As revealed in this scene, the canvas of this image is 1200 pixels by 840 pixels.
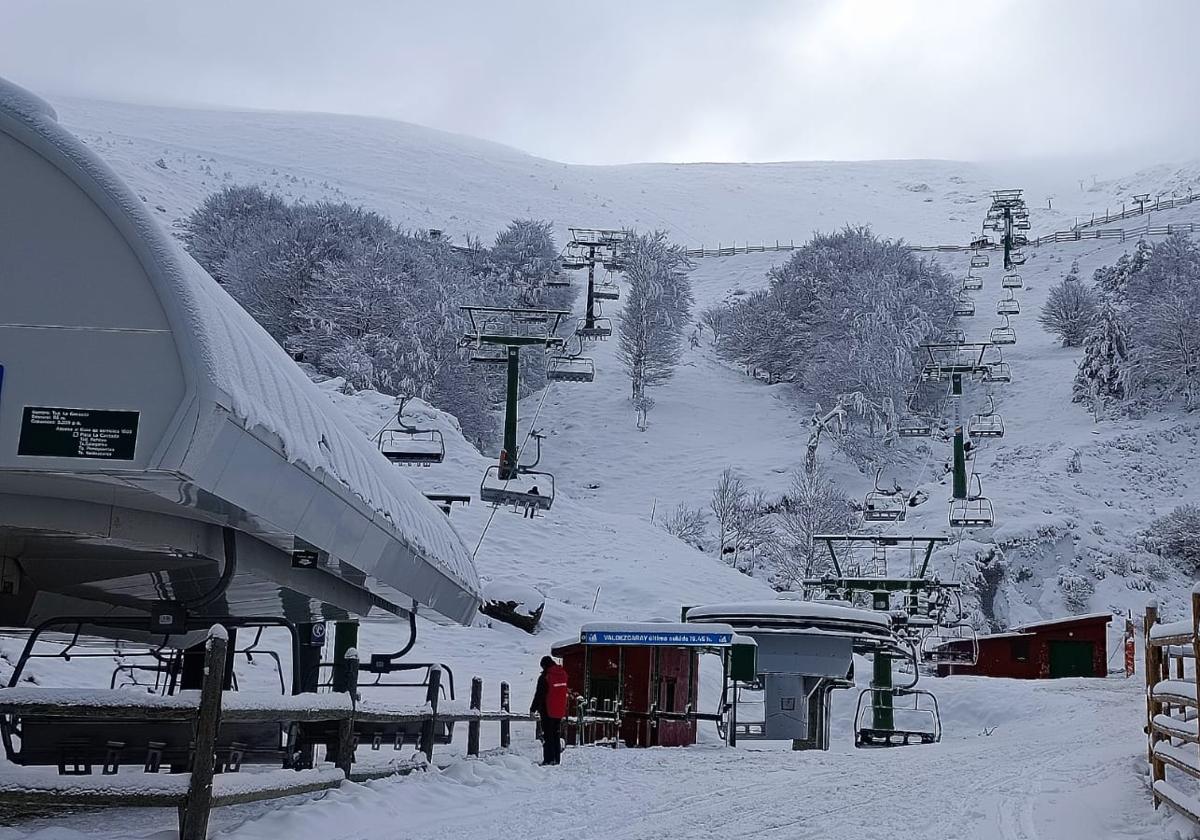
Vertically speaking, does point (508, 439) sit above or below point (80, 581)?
above

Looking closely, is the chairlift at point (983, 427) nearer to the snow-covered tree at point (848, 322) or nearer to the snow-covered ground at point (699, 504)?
the snow-covered ground at point (699, 504)

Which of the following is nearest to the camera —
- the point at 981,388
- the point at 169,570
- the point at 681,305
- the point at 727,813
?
the point at 727,813

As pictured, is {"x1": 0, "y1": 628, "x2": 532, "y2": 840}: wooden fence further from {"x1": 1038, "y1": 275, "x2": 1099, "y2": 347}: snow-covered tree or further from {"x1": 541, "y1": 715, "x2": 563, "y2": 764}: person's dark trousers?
{"x1": 1038, "y1": 275, "x2": 1099, "y2": 347}: snow-covered tree

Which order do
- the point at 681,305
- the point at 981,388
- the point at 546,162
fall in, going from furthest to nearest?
the point at 546,162 < the point at 681,305 < the point at 981,388

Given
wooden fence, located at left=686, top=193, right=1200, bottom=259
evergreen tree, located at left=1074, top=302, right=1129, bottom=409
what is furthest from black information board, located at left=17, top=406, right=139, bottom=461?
wooden fence, located at left=686, top=193, right=1200, bottom=259

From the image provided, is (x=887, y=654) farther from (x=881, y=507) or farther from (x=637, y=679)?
(x=881, y=507)

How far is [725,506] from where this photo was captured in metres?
59.5

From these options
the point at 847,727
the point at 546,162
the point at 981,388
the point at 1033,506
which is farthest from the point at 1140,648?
the point at 546,162

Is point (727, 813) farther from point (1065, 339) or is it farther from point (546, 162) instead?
point (546, 162)

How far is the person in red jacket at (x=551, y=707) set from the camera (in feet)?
44.4

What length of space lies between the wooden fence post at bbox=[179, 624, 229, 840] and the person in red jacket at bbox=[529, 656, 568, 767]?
24.1 feet

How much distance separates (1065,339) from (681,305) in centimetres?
2818

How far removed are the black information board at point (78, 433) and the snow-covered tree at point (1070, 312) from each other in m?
Result: 85.8

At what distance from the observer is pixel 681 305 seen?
303 feet
